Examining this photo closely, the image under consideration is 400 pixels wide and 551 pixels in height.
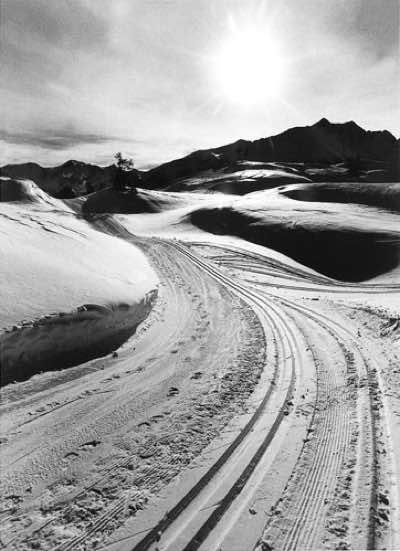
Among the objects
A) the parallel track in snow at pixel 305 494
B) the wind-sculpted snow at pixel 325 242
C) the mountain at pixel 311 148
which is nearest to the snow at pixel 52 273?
the parallel track in snow at pixel 305 494

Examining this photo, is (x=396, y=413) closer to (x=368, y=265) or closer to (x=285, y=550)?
(x=285, y=550)

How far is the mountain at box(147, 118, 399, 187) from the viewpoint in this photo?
A: 153 metres

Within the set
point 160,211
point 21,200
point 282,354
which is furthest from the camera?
point 21,200

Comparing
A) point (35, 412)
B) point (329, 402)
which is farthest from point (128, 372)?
point (329, 402)

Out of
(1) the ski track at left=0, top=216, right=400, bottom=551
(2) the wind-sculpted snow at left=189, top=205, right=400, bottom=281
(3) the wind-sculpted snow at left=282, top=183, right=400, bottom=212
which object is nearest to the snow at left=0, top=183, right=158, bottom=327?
(1) the ski track at left=0, top=216, right=400, bottom=551

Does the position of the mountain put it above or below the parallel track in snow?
above

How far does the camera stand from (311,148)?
161 meters

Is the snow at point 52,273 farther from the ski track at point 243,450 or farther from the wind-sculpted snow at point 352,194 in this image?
the wind-sculpted snow at point 352,194

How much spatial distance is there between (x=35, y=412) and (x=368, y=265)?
1679 centimetres

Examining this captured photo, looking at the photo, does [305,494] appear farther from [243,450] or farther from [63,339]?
[63,339]

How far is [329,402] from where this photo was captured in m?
4.64

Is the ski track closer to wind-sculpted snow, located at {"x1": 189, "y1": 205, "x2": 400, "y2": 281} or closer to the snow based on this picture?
the snow

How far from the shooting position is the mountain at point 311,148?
153 metres

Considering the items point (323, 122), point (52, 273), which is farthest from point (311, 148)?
point (52, 273)
